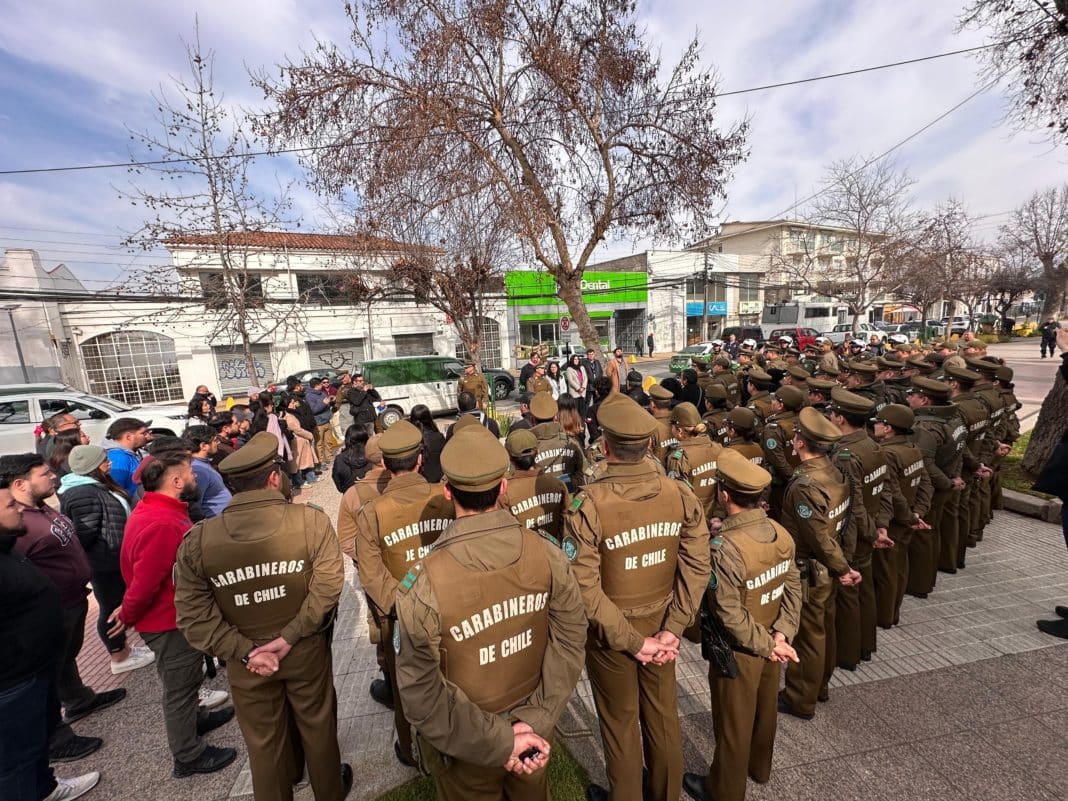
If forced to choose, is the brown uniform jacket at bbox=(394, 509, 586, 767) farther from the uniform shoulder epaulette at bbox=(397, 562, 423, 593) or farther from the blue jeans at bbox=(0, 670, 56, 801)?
the blue jeans at bbox=(0, 670, 56, 801)

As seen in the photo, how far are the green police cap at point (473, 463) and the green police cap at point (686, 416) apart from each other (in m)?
2.92

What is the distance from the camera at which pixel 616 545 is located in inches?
83.2

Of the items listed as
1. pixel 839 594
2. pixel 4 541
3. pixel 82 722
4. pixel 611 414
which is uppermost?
pixel 611 414

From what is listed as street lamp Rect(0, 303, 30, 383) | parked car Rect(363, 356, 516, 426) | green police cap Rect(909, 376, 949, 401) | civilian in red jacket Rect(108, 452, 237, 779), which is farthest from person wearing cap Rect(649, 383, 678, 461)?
street lamp Rect(0, 303, 30, 383)

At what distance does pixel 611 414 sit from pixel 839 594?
2389mm

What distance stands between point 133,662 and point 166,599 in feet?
6.52

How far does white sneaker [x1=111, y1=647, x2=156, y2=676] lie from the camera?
3730mm

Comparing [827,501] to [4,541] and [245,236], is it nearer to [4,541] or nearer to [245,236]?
[4,541]

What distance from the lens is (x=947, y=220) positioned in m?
21.9

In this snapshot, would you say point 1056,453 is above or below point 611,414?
below

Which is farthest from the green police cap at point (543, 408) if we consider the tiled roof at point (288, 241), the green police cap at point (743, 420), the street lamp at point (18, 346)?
the street lamp at point (18, 346)

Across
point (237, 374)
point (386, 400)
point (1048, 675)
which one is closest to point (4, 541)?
point (1048, 675)

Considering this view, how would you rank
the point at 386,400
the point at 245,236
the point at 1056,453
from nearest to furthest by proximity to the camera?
the point at 1056,453 < the point at 245,236 < the point at 386,400

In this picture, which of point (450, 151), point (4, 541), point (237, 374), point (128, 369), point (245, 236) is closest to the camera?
point (4, 541)
